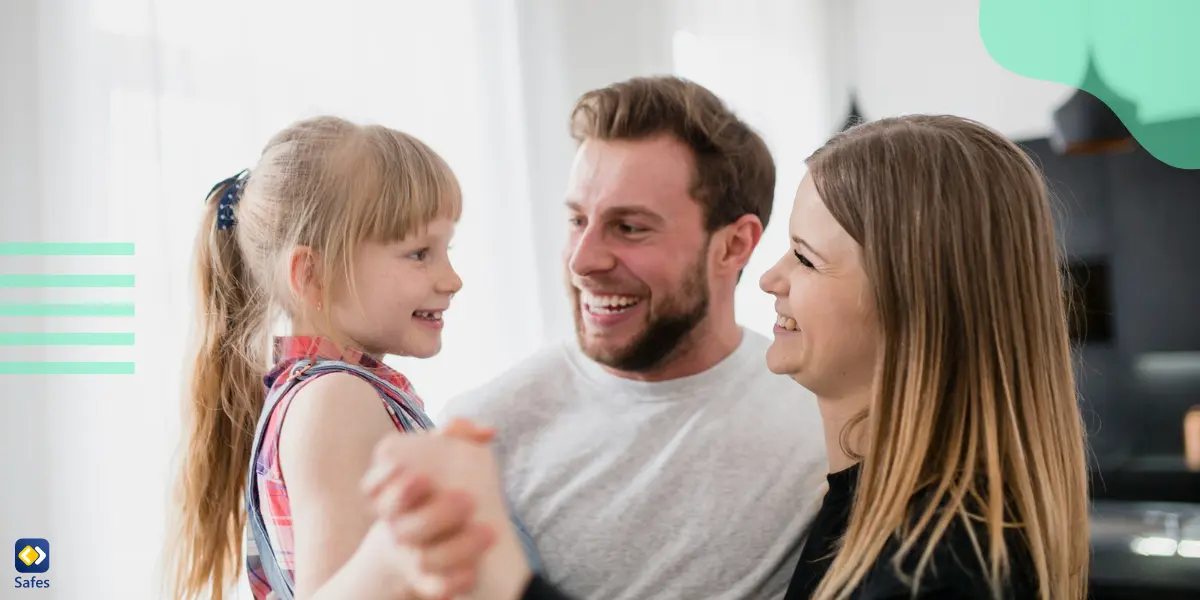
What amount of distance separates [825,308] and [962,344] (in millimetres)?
135

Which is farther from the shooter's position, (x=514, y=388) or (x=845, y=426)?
(x=514, y=388)

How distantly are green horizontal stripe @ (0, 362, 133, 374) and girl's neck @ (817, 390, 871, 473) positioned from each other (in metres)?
1.03

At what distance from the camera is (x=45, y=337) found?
1544 mm

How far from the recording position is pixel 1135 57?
2.61m

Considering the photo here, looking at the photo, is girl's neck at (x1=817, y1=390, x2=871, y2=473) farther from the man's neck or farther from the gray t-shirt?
A: the man's neck

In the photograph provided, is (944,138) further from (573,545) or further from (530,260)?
(530,260)

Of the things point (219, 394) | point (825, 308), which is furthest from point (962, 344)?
point (219, 394)

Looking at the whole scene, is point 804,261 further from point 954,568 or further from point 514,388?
point 514,388

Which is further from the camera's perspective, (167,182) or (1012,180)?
(167,182)

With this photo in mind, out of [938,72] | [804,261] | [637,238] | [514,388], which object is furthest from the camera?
[938,72]

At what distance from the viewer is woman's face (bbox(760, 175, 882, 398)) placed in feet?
3.39

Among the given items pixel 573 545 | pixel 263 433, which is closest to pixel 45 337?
pixel 263 433

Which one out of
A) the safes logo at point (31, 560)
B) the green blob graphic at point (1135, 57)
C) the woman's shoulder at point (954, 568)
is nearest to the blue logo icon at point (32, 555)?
the safes logo at point (31, 560)

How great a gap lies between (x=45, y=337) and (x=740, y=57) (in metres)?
1.97
